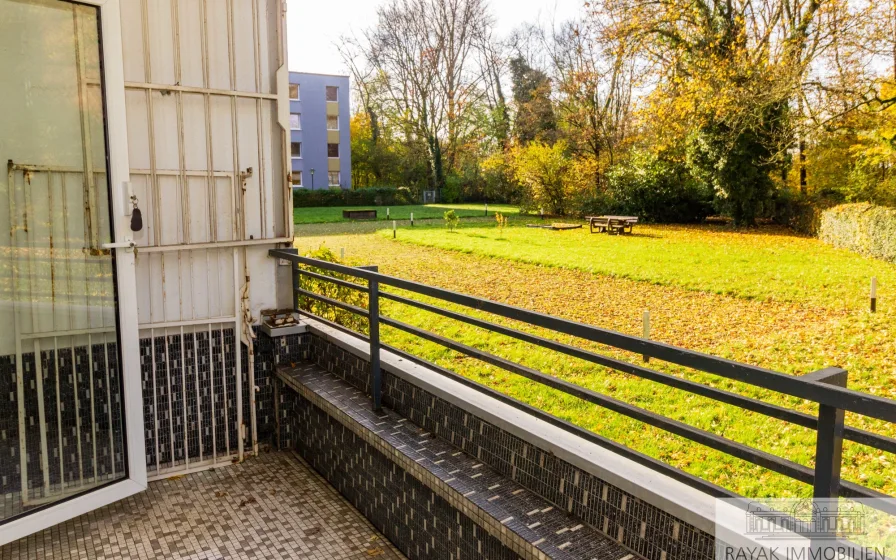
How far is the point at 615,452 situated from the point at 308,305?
3.91m

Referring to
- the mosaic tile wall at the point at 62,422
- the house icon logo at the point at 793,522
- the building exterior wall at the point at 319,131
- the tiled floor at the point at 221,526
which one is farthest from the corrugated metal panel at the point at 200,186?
the building exterior wall at the point at 319,131

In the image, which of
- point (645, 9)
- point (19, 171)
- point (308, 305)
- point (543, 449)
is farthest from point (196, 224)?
point (645, 9)

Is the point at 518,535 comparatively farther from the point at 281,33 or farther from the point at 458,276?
the point at 458,276

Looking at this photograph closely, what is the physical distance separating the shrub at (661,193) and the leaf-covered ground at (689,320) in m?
5.72

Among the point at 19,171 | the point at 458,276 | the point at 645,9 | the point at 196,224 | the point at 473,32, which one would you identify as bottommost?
the point at 458,276

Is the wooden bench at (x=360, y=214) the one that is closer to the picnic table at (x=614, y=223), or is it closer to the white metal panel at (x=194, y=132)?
the picnic table at (x=614, y=223)

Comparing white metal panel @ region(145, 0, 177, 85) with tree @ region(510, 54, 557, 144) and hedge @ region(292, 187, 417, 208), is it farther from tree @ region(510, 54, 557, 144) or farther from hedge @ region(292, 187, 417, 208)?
hedge @ region(292, 187, 417, 208)

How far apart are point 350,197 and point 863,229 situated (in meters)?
27.8

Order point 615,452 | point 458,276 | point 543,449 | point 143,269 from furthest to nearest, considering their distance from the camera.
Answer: point 458,276 < point 143,269 < point 543,449 < point 615,452

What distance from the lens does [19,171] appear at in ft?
10.2

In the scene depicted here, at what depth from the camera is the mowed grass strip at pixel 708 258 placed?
1055 centimetres

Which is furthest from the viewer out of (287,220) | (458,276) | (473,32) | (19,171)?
(473,32)

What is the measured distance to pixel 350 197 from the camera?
37562 mm

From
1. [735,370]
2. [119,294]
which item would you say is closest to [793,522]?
[735,370]
